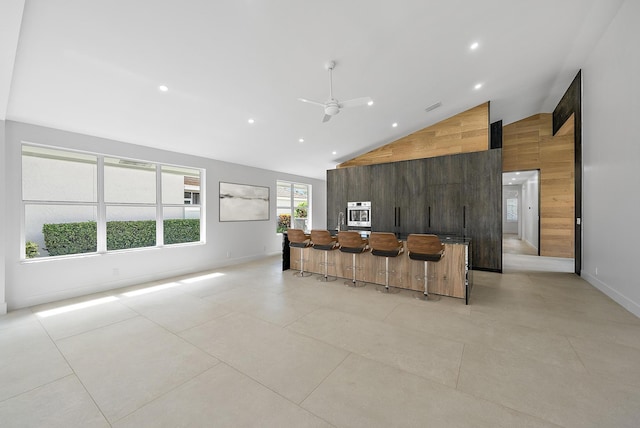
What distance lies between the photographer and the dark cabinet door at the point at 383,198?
6.45 metres

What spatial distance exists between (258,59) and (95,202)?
12.4 feet

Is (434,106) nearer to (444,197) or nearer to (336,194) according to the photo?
(444,197)

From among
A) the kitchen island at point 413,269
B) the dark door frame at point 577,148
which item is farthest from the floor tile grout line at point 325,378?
the dark door frame at point 577,148

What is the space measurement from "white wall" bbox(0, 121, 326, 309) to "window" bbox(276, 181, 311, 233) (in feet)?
3.03

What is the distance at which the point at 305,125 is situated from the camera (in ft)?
17.4

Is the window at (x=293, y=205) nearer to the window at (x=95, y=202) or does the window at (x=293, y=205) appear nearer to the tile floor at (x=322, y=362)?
the window at (x=95, y=202)

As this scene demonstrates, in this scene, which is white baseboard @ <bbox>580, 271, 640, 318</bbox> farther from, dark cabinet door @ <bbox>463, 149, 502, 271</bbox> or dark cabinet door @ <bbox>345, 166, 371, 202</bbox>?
dark cabinet door @ <bbox>345, 166, 371, 202</bbox>

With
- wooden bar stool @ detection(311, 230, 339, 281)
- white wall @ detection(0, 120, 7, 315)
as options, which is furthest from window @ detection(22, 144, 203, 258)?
wooden bar stool @ detection(311, 230, 339, 281)

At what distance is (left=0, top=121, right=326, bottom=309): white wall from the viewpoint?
358cm

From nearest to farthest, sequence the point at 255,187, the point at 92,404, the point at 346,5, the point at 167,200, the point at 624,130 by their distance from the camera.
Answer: the point at 92,404
the point at 346,5
the point at 624,130
the point at 167,200
the point at 255,187

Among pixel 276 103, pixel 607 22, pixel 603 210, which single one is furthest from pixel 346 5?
pixel 603 210

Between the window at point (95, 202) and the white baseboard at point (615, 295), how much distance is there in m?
7.62

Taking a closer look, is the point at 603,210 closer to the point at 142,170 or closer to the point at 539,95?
the point at 539,95

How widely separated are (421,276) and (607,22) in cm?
463
